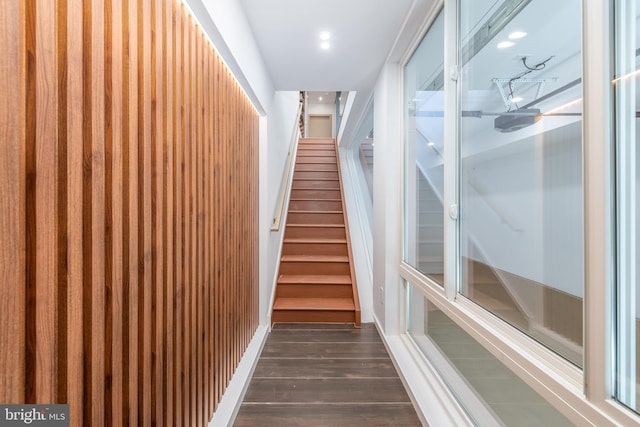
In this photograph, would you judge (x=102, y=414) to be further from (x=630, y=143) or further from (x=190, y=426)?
(x=630, y=143)

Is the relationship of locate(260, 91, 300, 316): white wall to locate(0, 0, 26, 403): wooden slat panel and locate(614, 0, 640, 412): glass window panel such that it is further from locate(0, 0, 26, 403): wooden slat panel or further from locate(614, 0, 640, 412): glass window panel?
locate(614, 0, 640, 412): glass window panel

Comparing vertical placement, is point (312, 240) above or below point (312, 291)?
above

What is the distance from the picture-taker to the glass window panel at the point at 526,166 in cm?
97

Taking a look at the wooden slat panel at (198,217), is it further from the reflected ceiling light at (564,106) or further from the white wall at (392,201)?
the white wall at (392,201)

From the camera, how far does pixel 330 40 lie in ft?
7.68

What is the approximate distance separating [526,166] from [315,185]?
438cm

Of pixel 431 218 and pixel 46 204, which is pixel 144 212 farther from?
pixel 431 218

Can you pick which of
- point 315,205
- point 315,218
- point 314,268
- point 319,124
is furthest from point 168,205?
point 319,124

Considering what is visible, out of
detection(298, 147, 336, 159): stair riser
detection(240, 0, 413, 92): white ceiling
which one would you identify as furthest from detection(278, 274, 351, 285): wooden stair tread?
detection(298, 147, 336, 159): stair riser

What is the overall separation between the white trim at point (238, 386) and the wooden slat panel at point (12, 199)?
128 cm

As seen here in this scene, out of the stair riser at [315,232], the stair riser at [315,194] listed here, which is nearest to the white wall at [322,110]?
the stair riser at [315,194]

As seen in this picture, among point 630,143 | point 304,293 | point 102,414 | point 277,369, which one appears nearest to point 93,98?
point 102,414

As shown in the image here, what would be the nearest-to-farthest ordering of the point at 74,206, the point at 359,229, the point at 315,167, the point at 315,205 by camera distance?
the point at 74,206 < the point at 359,229 < the point at 315,205 < the point at 315,167

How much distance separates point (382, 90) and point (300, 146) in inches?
149
